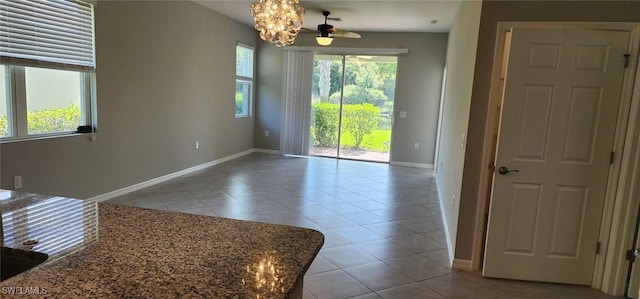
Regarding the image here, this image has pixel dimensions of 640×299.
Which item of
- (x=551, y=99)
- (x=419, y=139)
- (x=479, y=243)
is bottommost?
(x=479, y=243)

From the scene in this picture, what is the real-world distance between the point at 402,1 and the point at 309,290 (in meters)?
3.97

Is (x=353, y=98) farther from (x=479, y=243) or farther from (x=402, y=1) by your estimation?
(x=479, y=243)

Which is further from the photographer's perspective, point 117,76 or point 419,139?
point 419,139

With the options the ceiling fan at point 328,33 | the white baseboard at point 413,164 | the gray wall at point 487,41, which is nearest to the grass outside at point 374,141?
the white baseboard at point 413,164

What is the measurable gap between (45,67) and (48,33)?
328mm

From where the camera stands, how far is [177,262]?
1134 mm

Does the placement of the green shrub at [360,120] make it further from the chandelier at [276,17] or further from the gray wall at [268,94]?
the chandelier at [276,17]

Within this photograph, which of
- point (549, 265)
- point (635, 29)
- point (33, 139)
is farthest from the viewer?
point (33, 139)

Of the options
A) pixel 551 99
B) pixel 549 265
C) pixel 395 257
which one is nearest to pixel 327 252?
pixel 395 257

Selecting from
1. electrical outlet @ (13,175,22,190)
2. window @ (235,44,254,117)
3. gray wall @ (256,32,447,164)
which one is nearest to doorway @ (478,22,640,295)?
electrical outlet @ (13,175,22,190)

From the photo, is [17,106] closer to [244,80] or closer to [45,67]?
[45,67]

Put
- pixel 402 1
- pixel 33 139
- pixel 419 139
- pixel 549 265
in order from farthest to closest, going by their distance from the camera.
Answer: pixel 419 139, pixel 402 1, pixel 33 139, pixel 549 265

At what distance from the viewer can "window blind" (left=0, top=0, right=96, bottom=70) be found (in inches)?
133

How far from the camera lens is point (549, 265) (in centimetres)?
298
